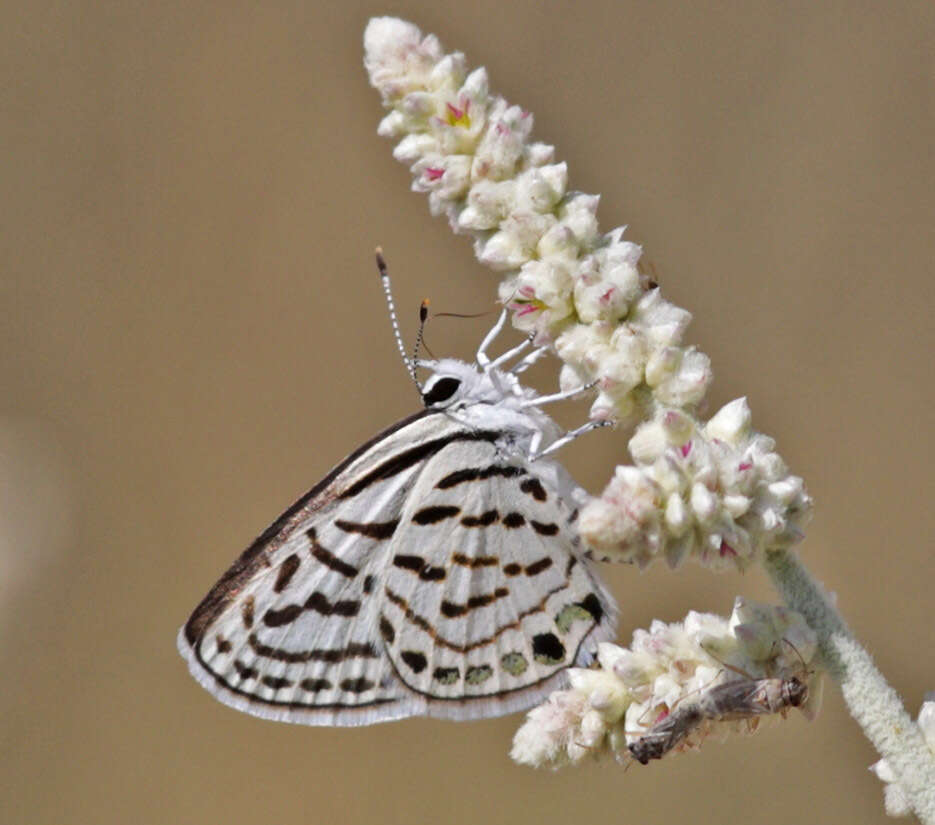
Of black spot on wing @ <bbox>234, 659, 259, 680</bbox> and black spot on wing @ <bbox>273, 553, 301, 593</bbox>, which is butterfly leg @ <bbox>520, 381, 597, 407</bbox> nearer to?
black spot on wing @ <bbox>273, 553, 301, 593</bbox>

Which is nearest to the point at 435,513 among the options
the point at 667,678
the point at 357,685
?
the point at 357,685

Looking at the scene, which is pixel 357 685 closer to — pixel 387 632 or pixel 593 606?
pixel 387 632

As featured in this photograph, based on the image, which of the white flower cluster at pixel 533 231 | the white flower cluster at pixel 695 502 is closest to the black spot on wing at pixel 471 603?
the white flower cluster at pixel 533 231

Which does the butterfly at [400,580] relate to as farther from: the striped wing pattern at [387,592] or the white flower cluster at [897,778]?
the white flower cluster at [897,778]

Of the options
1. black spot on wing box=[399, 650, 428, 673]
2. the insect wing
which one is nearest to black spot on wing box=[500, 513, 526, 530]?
the insect wing

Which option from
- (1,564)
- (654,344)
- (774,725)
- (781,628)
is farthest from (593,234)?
(1,564)
